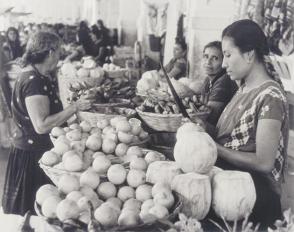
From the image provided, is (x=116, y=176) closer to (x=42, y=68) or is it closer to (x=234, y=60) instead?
(x=234, y=60)

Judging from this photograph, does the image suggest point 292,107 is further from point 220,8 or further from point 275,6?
point 220,8

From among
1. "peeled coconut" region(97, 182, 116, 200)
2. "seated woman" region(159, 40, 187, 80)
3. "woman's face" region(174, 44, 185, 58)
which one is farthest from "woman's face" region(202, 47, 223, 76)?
"woman's face" region(174, 44, 185, 58)

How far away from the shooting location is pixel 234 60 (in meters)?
1.92

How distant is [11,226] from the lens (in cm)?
165

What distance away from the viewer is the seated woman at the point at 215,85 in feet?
9.14

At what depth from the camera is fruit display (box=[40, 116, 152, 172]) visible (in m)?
1.83

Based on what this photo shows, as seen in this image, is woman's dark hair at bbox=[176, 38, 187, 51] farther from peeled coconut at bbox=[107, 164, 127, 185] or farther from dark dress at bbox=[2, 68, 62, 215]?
peeled coconut at bbox=[107, 164, 127, 185]

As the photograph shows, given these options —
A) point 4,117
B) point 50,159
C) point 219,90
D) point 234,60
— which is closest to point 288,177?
point 219,90

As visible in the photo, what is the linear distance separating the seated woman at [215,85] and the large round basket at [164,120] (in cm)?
32

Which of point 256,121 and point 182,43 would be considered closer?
point 256,121

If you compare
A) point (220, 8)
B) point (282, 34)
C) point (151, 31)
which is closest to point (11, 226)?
point (282, 34)

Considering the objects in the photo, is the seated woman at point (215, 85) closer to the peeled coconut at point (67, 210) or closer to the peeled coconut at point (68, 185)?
the peeled coconut at point (68, 185)

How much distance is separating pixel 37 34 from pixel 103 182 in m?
1.31

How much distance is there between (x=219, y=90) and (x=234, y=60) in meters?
0.96
